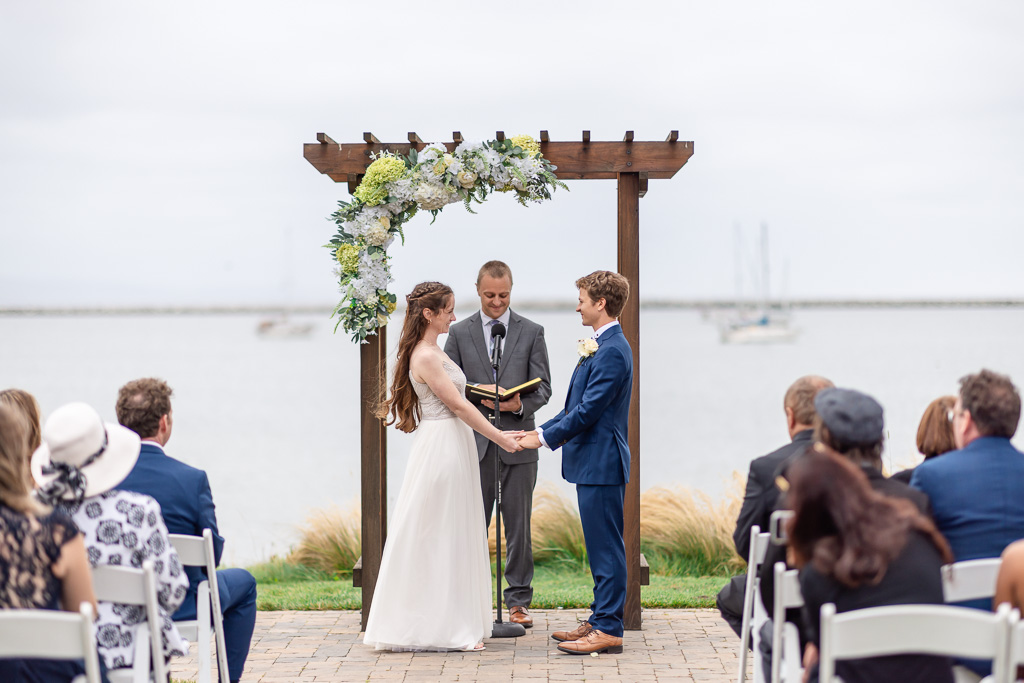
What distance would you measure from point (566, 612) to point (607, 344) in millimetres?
1956

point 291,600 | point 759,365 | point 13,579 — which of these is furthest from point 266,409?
point 13,579

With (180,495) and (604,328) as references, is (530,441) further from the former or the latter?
(180,495)

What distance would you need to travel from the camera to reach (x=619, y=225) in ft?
19.5

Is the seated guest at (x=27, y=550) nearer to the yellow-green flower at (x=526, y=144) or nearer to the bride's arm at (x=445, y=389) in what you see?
the bride's arm at (x=445, y=389)

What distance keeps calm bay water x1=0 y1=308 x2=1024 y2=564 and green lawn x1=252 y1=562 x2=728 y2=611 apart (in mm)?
1238

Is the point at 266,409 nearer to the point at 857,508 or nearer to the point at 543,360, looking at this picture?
the point at 543,360

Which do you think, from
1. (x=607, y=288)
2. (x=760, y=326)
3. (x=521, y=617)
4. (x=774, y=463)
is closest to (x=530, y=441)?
(x=607, y=288)

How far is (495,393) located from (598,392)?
77 cm

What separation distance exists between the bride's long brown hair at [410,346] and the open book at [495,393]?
39cm

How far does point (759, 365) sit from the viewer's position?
170ft

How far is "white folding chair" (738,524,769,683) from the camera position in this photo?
3646mm

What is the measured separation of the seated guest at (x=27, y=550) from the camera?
268 centimetres

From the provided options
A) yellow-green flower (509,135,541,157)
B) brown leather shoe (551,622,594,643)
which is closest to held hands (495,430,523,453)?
brown leather shoe (551,622,594,643)

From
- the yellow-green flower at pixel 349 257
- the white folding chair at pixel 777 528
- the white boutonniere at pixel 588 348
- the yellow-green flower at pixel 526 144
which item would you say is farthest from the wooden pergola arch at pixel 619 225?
the white folding chair at pixel 777 528
